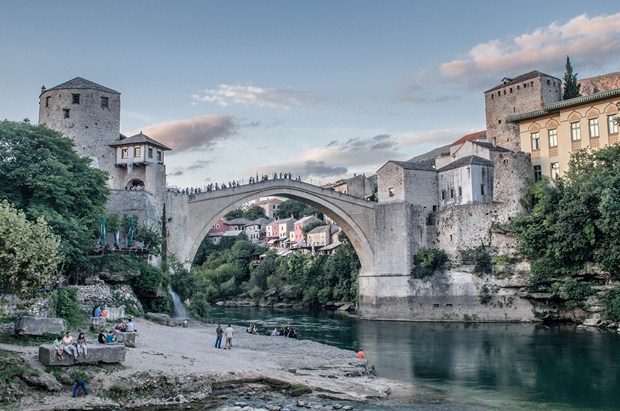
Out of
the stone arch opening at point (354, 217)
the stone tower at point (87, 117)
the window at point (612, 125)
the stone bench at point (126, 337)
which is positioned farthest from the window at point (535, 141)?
the stone bench at point (126, 337)

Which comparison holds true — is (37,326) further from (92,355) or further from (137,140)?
(137,140)

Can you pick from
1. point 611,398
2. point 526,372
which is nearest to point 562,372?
point 526,372

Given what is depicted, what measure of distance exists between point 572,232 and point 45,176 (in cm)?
2860

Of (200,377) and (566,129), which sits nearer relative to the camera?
(200,377)

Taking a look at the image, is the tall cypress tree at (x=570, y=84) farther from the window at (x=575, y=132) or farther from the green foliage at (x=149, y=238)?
the green foliage at (x=149, y=238)

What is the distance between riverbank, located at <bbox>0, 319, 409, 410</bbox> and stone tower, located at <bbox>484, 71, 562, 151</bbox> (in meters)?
34.6

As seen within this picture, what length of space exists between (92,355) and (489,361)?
1672cm

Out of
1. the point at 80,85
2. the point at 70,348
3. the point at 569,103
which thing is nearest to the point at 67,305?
the point at 70,348

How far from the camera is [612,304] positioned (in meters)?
35.8

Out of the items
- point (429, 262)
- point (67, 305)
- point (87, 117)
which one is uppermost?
point (87, 117)

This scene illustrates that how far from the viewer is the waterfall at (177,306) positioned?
116 ft

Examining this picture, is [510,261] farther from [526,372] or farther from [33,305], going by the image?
[33,305]

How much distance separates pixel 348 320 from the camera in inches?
1852

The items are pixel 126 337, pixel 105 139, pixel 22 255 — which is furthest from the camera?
pixel 105 139
